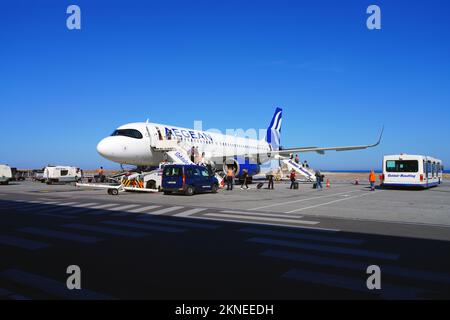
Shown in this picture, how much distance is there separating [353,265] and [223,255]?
222 centimetres

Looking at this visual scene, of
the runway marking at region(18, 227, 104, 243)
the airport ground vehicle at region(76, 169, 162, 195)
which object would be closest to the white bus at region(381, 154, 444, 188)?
the airport ground vehicle at region(76, 169, 162, 195)

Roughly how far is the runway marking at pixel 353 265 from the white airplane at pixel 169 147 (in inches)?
735

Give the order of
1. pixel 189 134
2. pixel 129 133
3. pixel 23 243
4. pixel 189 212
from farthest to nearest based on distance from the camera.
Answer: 1. pixel 189 134
2. pixel 129 133
3. pixel 189 212
4. pixel 23 243

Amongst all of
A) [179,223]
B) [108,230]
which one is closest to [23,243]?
[108,230]

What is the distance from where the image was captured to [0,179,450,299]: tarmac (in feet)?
15.8

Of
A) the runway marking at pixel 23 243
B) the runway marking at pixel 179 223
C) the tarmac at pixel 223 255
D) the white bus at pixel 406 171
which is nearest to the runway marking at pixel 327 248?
the tarmac at pixel 223 255

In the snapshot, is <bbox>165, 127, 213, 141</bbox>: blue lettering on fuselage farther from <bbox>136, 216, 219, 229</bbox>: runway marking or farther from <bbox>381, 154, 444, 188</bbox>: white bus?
<bbox>136, 216, 219, 229</bbox>: runway marking

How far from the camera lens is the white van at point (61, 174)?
3762 centimetres

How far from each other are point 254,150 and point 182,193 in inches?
867

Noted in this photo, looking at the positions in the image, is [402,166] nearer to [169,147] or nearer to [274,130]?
[169,147]

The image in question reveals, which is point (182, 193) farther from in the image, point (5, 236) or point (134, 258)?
point (134, 258)

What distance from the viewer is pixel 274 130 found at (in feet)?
161

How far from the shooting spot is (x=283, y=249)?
7.16m
